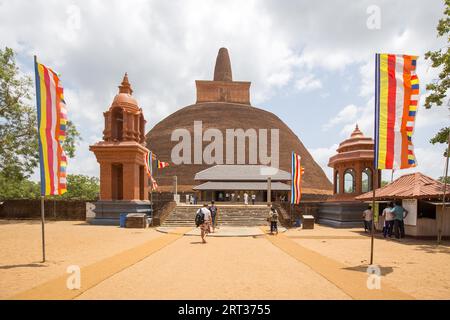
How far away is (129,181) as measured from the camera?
22188 mm

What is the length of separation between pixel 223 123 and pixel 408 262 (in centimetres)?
6970

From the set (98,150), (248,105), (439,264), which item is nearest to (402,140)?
(439,264)

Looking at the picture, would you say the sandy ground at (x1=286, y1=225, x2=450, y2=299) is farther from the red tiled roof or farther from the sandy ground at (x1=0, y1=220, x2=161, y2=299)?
the sandy ground at (x1=0, y1=220, x2=161, y2=299)

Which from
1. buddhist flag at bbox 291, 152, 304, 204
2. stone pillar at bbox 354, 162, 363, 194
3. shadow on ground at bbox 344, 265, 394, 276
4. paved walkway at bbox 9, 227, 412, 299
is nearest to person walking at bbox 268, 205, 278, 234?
buddhist flag at bbox 291, 152, 304, 204

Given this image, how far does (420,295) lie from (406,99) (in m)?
5.47

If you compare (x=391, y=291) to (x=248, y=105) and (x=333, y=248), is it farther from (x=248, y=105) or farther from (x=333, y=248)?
(x=248, y=105)

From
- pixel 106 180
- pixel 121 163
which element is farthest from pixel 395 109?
pixel 106 180

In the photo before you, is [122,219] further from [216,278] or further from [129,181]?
[216,278]

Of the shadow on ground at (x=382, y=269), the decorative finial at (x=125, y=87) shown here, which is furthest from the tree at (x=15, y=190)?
the shadow on ground at (x=382, y=269)

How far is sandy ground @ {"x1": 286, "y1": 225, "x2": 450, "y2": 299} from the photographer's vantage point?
6109 millimetres

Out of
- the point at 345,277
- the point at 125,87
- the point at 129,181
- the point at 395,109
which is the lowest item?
the point at 345,277

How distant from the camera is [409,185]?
15.9 meters

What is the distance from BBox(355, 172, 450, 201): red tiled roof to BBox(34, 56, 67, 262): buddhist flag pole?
14.7 meters

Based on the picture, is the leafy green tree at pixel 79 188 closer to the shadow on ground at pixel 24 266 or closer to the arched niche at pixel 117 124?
the arched niche at pixel 117 124
